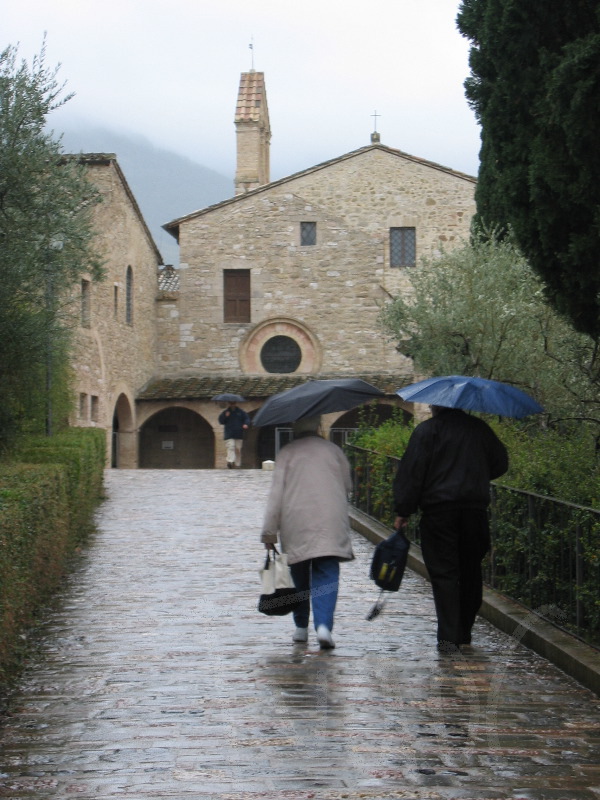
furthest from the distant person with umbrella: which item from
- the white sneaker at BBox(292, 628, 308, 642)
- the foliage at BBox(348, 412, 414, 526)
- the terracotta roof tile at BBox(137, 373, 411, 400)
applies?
the white sneaker at BBox(292, 628, 308, 642)

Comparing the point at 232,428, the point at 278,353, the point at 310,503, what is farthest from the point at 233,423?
the point at 310,503

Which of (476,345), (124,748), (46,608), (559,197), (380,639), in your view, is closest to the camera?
(124,748)

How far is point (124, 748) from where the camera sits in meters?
5.04

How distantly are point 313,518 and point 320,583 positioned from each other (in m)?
0.42

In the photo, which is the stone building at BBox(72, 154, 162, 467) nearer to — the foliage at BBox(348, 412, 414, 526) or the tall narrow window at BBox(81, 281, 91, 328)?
the tall narrow window at BBox(81, 281, 91, 328)

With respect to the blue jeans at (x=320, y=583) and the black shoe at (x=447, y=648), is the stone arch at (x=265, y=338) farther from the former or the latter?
the black shoe at (x=447, y=648)

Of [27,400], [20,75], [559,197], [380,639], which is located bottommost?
[380,639]

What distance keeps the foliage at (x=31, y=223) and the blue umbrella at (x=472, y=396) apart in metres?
5.76

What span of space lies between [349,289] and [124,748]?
3107 cm

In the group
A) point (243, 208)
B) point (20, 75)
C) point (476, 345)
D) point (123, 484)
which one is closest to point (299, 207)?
point (243, 208)

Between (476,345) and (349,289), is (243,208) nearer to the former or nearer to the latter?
(349,289)

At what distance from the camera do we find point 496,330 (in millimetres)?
16297

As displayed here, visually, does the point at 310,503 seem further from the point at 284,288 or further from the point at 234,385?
the point at 284,288

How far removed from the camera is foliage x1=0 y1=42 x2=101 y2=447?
12.0 m
